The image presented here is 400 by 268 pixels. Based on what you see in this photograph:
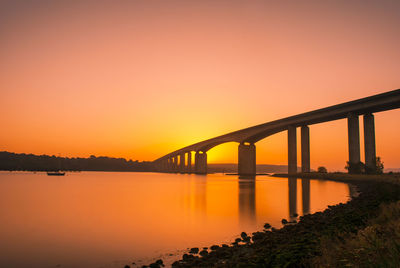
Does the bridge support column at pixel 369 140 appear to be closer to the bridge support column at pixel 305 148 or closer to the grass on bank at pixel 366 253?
the bridge support column at pixel 305 148

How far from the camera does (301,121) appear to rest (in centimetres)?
7794

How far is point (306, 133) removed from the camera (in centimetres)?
8394

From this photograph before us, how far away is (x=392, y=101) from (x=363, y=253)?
5504 cm

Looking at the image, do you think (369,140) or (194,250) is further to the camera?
(369,140)

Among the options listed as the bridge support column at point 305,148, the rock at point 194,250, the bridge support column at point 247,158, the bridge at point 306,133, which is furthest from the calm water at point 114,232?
the bridge support column at point 247,158

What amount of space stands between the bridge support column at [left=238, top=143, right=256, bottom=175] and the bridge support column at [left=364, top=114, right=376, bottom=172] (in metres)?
47.3

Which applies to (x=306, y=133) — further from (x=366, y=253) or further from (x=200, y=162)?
(x=366, y=253)

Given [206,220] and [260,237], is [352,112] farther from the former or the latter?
[260,237]

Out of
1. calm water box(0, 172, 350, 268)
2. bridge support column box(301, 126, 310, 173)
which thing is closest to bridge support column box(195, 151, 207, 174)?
bridge support column box(301, 126, 310, 173)

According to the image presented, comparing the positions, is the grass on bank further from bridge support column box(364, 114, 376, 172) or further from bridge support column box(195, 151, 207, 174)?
bridge support column box(195, 151, 207, 174)

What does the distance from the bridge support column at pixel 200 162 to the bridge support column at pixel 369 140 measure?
3342 inches

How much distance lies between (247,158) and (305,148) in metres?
26.9

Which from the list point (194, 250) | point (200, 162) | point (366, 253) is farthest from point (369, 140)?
point (200, 162)

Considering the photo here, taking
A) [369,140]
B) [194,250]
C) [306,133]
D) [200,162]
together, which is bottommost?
[194,250]
